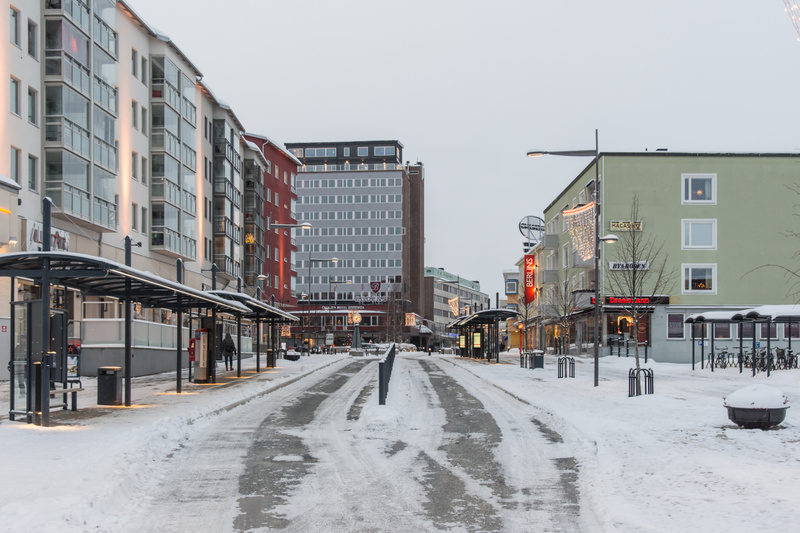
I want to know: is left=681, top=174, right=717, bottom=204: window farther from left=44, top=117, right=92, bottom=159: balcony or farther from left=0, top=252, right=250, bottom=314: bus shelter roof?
left=0, top=252, right=250, bottom=314: bus shelter roof

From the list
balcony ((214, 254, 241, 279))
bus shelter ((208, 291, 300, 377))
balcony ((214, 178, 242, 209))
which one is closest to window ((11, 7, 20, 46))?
bus shelter ((208, 291, 300, 377))

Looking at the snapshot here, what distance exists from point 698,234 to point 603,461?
50249mm

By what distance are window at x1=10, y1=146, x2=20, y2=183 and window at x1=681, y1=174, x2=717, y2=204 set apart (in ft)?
141

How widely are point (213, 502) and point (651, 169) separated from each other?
53.7 metres

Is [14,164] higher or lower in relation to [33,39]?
lower

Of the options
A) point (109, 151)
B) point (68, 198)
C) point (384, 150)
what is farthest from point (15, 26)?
point (384, 150)

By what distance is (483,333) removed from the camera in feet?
184

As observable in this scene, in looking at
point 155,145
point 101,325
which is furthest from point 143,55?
point 101,325

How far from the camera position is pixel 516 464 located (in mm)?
11453

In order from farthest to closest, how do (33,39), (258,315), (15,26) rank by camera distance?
(258,315)
(33,39)
(15,26)

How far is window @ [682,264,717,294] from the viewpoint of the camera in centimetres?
5769

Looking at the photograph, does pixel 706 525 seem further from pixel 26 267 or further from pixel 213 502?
pixel 26 267

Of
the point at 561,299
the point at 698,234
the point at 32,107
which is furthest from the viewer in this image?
the point at 561,299

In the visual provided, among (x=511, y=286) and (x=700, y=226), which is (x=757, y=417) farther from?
(x=511, y=286)
